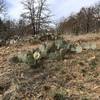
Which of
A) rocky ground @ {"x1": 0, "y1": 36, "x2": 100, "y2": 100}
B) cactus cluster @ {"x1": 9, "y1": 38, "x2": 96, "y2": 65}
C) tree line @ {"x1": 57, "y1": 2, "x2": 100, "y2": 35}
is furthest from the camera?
tree line @ {"x1": 57, "y1": 2, "x2": 100, "y2": 35}

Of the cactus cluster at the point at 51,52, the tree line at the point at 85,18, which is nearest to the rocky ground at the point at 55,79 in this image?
the cactus cluster at the point at 51,52

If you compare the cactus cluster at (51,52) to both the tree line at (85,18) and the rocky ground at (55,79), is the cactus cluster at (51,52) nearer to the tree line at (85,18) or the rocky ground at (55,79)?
the rocky ground at (55,79)

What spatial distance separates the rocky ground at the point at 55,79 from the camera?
6.09m

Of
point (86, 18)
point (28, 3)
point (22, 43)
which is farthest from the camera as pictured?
point (28, 3)

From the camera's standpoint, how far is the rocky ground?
6.09 meters

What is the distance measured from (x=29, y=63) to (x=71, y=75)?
1113mm

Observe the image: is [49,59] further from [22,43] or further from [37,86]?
[22,43]

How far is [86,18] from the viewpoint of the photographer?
3653cm

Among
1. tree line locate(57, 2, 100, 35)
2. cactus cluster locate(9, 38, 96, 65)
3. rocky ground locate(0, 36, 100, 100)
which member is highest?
tree line locate(57, 2, 100, 35)

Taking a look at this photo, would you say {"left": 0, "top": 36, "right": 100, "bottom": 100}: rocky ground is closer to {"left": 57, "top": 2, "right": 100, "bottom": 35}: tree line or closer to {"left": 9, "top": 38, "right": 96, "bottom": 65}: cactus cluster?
{"left": 9, "top": 38, "right": 96, "bottom": 65}: cactus cluster

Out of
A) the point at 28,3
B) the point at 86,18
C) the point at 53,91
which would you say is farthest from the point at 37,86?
the point at 28,3

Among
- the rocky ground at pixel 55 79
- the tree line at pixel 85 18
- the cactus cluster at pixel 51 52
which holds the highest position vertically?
the tree line at pixel 85 18

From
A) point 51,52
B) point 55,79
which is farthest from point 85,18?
point 55,79

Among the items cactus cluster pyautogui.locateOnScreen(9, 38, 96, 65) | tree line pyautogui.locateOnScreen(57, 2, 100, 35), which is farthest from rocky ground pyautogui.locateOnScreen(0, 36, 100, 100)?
tree line pyautogui.locateOnScreen(57, 2, 100, 35)
